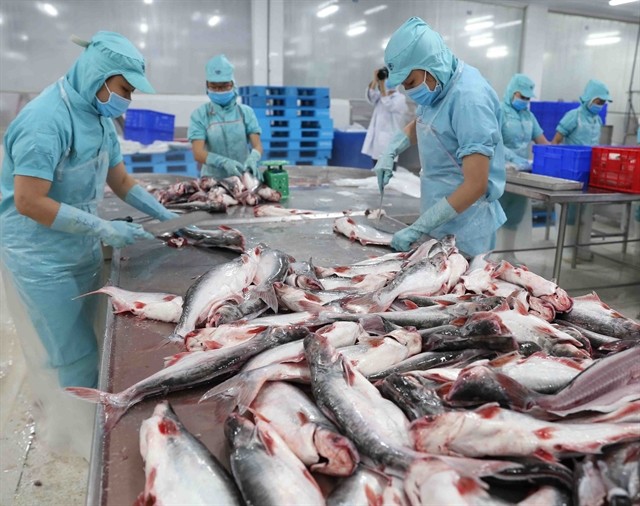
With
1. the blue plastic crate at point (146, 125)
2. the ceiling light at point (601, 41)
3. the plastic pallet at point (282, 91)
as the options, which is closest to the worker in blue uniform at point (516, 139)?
the plastic pallet at point (282, 91)

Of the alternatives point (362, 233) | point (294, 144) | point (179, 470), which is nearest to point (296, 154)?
point (294, 144)

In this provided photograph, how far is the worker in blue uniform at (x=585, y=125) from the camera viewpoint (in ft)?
26.4

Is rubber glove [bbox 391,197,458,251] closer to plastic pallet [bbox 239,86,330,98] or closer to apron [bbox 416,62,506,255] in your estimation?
apron [bbox 416,62,506,255]

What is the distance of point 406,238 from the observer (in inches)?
129

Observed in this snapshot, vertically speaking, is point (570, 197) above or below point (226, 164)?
below

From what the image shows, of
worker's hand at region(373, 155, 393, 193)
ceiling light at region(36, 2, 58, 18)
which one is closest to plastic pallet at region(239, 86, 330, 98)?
ceiling light at region(36, 2, 58, 18)

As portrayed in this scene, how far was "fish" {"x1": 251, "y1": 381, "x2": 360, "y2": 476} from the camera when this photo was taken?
4.21 ft

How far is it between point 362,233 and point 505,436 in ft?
7.73

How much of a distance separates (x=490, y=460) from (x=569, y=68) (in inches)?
593

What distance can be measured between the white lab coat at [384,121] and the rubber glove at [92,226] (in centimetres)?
621

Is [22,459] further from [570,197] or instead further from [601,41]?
[601,41]

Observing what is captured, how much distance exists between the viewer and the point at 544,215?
949 cm

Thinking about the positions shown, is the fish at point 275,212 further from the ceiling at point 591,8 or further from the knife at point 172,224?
the ceiling at point 591,8

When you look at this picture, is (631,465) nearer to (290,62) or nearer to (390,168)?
(390,168)
